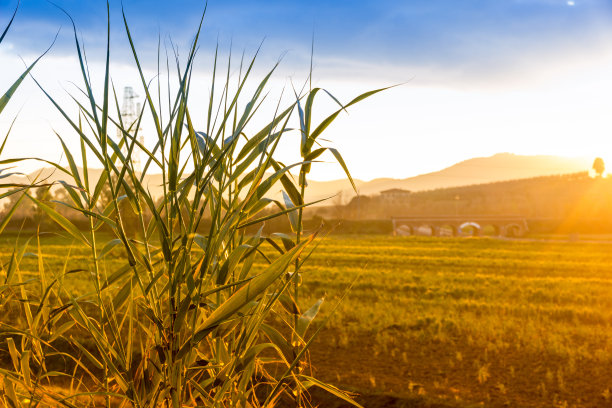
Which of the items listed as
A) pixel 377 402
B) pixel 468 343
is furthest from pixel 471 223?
pixel 377 402

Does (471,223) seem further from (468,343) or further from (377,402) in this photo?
(377,402)

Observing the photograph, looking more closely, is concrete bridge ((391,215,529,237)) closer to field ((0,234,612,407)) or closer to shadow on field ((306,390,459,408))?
field ((0,234,612,407))

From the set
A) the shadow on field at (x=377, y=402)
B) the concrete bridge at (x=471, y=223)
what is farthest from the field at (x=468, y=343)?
the concrete bridge at (x=471, y=223)

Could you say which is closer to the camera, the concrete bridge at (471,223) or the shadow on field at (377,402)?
the shadow on field at (377,402)

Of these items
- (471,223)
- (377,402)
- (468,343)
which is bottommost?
(471,223)

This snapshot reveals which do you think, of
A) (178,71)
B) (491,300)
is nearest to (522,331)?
(491,300)

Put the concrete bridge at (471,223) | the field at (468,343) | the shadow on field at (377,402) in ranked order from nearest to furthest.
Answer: the shadow on field at (377,402), the field at (468,343), the concrete bridge at (471,223)

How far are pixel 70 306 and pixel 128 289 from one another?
22 cm

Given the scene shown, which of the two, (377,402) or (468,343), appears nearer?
(377,402)

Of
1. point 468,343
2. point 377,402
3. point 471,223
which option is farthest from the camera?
point 471,223

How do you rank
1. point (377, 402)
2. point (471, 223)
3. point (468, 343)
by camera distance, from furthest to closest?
point (471, 223), point (468, 343), point (377, 402)

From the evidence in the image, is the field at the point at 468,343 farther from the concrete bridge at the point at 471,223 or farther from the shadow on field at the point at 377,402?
the concrete bridge at the point at 471,223

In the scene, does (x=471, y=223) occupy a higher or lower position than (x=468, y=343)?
lower

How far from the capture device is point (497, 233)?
7894 centimetres
